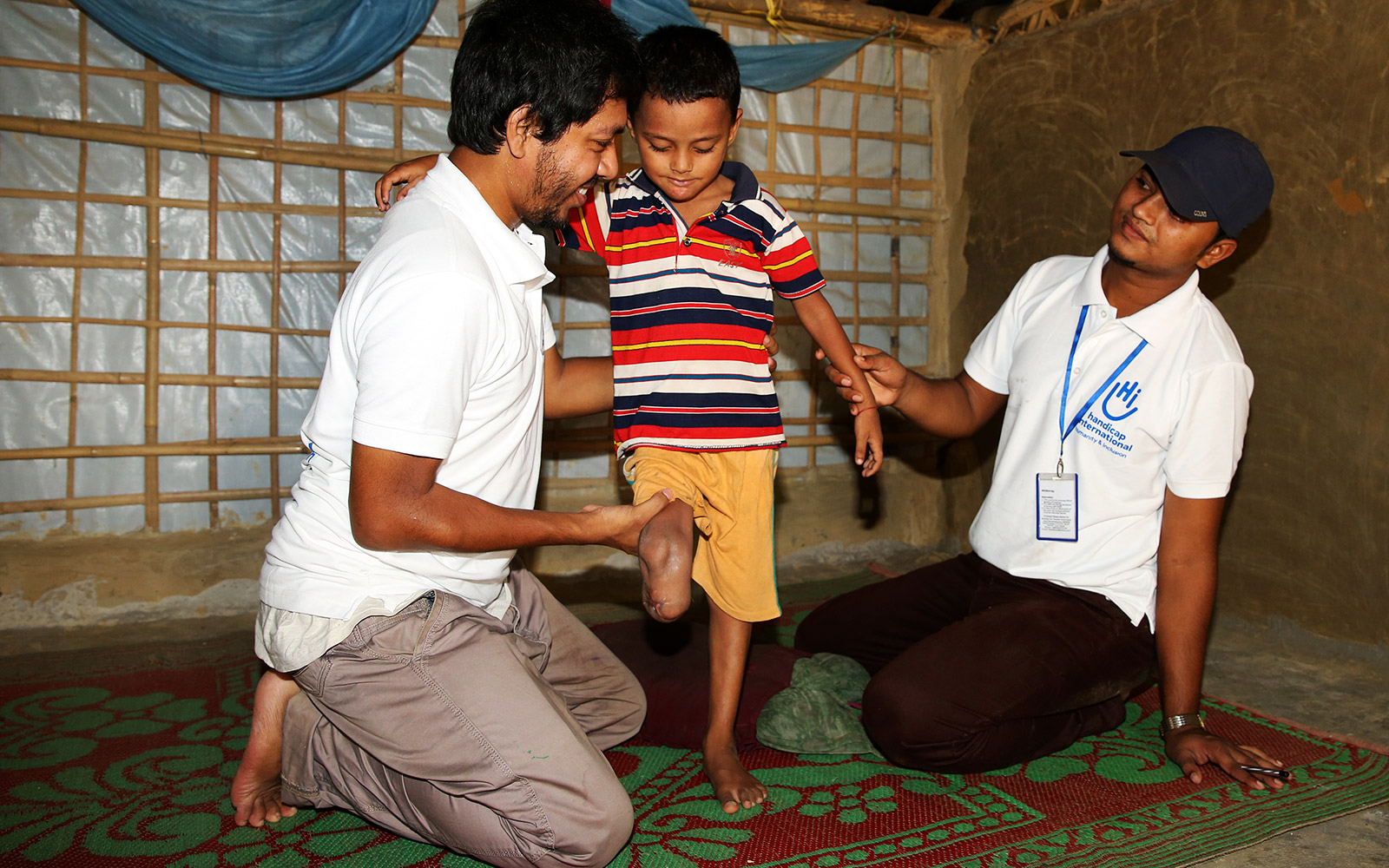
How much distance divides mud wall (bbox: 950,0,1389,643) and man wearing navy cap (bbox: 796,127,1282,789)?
2.96 ft

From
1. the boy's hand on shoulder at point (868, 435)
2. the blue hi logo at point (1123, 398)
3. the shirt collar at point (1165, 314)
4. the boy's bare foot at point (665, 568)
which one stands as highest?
the shirt collar at point (1165, 314)

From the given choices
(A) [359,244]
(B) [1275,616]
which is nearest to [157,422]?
(A) [359,244]

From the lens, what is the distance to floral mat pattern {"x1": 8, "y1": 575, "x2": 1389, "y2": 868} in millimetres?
1742

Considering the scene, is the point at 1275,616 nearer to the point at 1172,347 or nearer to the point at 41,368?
the point at 1172,347

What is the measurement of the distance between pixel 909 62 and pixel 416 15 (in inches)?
84.5

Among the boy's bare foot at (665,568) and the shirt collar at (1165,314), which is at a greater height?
the shirt collar at (1165,314)

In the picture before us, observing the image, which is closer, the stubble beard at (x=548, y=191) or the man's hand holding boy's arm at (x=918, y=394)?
the stubble beard at (x=548, y=191)

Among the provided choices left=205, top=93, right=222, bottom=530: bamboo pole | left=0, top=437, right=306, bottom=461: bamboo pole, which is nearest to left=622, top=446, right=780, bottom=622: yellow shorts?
left=0, top=437, right=306, bottom=461: bamboo pole

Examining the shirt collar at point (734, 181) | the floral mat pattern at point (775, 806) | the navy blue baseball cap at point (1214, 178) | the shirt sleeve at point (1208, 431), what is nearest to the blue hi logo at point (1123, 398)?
the shirt sleeve at point (1208, 431)

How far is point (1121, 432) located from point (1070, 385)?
0.16 meters

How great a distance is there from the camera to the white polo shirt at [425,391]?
4.85 feet

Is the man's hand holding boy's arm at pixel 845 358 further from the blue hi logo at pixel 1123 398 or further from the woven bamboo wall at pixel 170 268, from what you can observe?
the woven bamboo wall at pixel 170 268

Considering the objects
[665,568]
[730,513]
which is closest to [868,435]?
[730,513]

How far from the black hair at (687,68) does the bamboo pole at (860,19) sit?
1.80 m
